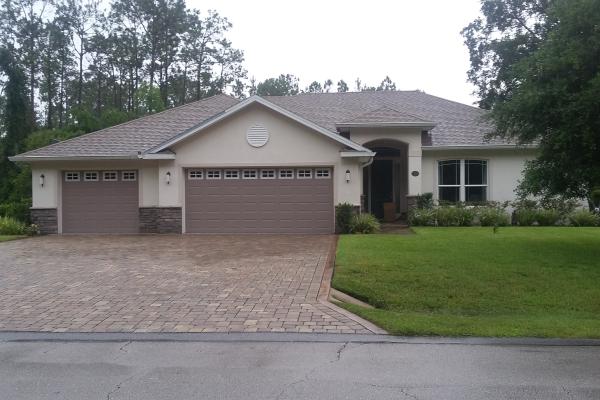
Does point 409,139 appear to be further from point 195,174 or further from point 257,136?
point 195,174

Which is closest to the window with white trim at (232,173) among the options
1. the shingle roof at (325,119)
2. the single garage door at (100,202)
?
the shingle roof at (325,119)

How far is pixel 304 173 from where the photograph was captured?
1741cm

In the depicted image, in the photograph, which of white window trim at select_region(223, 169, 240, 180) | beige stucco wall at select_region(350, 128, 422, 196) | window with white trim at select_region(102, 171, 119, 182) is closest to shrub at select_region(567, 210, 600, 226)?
beige stucco wall at select_region(350, 128, 422, 196)

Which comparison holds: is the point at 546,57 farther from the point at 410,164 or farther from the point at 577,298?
the point at 410,164

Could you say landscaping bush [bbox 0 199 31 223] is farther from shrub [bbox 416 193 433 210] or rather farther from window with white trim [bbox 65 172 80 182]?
shrub [bbox 416 193 433 210]

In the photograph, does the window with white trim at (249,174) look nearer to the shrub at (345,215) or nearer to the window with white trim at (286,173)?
the window with white trim at (286,173)

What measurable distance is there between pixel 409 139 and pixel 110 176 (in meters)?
10.8

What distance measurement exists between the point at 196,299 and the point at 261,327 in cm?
180

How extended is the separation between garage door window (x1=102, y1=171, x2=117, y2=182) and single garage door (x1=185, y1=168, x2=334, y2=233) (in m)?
3.09

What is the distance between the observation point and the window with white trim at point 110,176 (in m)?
18.5

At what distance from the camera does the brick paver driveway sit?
22.1 ft

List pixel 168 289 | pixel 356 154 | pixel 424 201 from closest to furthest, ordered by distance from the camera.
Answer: pixel 168 289, pixel 356 154, pixel 424 201

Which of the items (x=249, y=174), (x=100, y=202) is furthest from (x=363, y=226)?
Result: (x=100, y=202)

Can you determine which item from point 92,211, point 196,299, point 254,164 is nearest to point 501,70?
point 254,164
